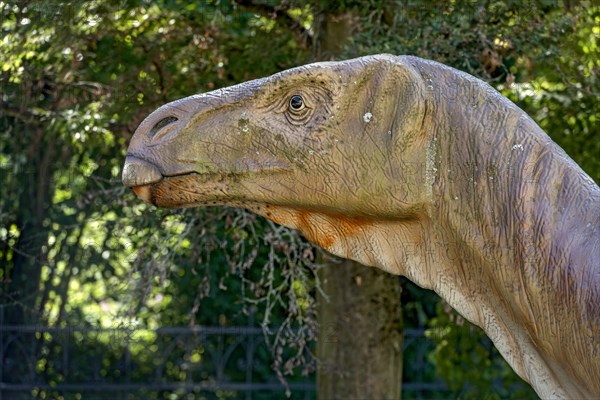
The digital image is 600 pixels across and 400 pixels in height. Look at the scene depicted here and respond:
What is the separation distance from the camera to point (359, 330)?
6258 millimetres

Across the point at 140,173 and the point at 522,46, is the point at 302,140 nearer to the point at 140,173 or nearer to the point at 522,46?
the point at 140,173

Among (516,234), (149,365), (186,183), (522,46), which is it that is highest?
(522,46)

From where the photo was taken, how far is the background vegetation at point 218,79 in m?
5.41

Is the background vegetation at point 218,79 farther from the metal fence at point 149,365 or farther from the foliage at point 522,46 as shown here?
the metal fence at point 149,365

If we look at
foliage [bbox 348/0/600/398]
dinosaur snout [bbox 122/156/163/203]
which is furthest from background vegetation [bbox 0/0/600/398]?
dinosaur snout [bbox 122/156/163/203]

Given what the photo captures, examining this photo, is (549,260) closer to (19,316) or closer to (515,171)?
(515,171)

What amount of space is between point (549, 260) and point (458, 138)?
1.14 feet

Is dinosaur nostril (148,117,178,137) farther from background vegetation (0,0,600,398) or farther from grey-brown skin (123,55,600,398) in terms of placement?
background vegetation (0,0,600,398)

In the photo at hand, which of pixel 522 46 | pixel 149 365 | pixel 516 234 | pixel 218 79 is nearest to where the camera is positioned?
pixel 516 234

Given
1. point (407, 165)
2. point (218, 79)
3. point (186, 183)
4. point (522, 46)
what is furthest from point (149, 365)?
point (407, 165)

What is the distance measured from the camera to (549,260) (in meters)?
2.56

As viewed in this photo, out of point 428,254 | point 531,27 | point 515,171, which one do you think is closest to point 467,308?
point 428,254

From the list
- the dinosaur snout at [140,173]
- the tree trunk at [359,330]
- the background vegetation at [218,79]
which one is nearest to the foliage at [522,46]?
the background vegetation at [218,79]

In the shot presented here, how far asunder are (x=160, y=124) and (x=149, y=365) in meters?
6.42
